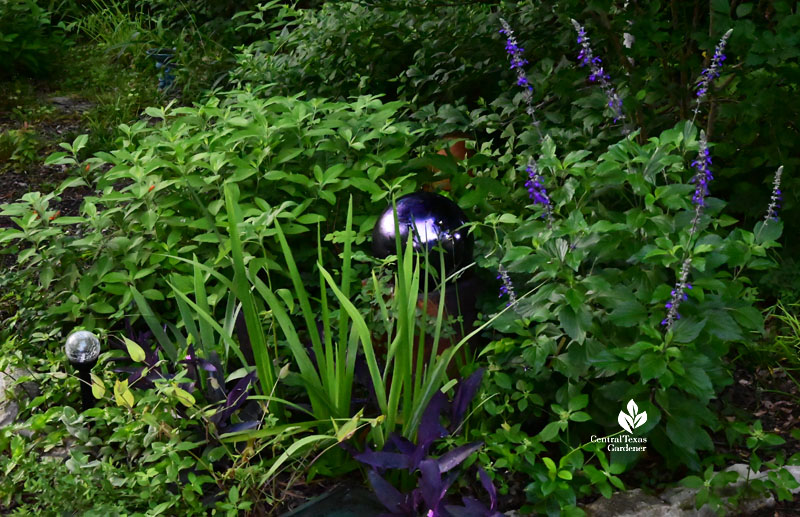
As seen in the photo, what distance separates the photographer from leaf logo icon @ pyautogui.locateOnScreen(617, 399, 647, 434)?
233 cm

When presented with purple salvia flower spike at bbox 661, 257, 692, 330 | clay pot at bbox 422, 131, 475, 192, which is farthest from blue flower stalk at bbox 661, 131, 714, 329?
clay pot at bbox 422, 131, 475, 192

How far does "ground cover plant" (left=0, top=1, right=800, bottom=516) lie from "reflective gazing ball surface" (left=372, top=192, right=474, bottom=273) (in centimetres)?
5

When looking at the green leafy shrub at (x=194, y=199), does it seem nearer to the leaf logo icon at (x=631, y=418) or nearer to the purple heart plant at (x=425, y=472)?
the purple heart plant at (x=425, y=472)

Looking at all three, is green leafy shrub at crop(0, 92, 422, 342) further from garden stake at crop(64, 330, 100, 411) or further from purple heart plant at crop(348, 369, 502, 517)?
purple heart plant at crop(348, 369, 502, 517)

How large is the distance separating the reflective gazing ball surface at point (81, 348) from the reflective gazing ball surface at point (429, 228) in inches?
41.2

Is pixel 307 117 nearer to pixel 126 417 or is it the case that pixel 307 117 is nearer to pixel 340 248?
pixel 340 248

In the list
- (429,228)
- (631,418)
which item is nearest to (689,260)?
(631,418)

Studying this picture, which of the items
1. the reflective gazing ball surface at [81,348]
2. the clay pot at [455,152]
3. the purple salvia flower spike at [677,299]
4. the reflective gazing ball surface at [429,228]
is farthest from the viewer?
the clay pot at [455,152]

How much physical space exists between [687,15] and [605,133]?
33.4 inches

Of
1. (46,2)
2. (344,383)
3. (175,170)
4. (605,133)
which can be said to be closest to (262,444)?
(344,383)

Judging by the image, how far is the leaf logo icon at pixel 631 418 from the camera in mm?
2332

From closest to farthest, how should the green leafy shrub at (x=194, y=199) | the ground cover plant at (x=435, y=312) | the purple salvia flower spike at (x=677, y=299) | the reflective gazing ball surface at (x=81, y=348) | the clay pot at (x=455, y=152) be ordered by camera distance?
the purple salvia flower spike at (x=677, y=299), the ground cover plant at (x=435, y=312), the reflective gazing ball surface at (x=81, y=348), the green leafy shrub at (x=194, y=199), the clay pot at (x=455, y=152)

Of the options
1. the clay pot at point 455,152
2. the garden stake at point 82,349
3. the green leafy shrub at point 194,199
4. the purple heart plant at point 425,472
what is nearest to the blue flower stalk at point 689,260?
the purple heart plant at point 425,472

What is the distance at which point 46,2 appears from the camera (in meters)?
7.86
